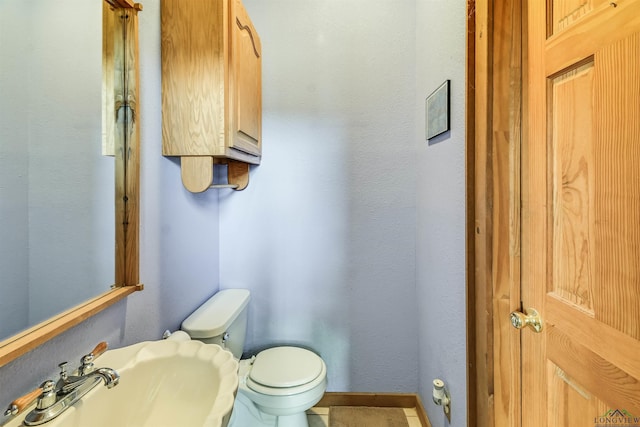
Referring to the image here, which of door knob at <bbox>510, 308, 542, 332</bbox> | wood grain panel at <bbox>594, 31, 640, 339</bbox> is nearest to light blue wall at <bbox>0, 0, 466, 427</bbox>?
door knob at <bbox>510, 308, 542, 332</bbox>

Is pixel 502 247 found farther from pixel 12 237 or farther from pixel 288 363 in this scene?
pixel 12 237

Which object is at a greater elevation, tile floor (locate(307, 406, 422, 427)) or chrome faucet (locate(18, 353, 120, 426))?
chrome faucet (locate(18, 353, 120, 426))

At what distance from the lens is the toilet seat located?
4.23 ft

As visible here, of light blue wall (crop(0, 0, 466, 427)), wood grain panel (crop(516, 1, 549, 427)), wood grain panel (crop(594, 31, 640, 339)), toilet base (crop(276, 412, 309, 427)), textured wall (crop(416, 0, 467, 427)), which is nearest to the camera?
wood grain panel (crop(594, 31, 640, 339))

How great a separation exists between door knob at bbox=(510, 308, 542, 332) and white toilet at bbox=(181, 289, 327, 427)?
0.89m

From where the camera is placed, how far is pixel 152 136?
1.14 meters

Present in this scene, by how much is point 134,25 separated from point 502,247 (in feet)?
4.55

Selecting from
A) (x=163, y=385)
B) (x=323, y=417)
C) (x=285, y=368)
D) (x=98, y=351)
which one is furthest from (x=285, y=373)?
(x=98, y=351)

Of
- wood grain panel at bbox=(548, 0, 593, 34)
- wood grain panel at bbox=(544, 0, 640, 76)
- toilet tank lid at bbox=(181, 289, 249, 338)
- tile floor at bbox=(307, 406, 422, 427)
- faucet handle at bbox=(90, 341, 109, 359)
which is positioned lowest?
tile floor at bbox=(307, 406, 422, 427)

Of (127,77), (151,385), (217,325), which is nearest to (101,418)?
(151,385)

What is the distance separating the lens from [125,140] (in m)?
0.98

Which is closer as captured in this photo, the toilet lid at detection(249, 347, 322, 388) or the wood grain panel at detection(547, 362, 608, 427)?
the wood grain panel at detection(547, 362, 608, 427)

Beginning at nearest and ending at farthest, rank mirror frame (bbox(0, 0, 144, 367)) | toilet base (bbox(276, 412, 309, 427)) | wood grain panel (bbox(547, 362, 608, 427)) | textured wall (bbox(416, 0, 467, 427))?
wood grain panel (bbox(547, 362, 608, 427))
mirror frame (bbox(0, 0, 144, 367))
textured wall (bbox(416, 0, 467, 427))
toilet base (bbox(276, 412, 309, 427))

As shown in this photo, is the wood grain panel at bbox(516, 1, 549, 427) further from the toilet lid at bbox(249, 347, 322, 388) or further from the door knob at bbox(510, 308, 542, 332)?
the toilet lid at bbox(249, 347, 322, 388)
